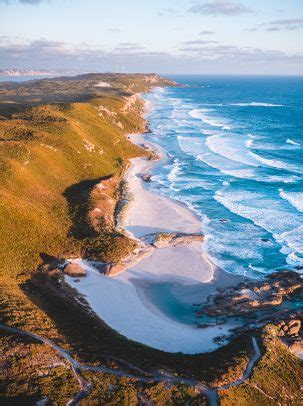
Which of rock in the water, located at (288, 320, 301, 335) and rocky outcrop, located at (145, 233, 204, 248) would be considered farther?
rocky outcrop, located at (145, 233, 204, 248)

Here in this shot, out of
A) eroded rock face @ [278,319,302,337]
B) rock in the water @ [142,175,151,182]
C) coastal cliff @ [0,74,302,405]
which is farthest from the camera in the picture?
rock in the water @ [142,175,151,182]

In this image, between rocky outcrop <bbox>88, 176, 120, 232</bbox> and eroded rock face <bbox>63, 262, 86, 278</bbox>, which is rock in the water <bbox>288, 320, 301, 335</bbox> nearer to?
eroded rock face <bbox>63, 262, 86, 278</bbox>

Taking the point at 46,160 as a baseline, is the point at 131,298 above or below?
below

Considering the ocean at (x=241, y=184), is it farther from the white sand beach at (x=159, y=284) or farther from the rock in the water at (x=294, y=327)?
the rock in the water at (x=294, y=327)

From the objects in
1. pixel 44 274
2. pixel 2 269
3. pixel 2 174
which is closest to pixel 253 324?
pixel 44 274

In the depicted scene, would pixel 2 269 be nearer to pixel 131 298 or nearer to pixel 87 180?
pixel 131 298

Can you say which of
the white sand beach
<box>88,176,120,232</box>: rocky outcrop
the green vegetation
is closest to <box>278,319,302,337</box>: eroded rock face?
the green vegetation
